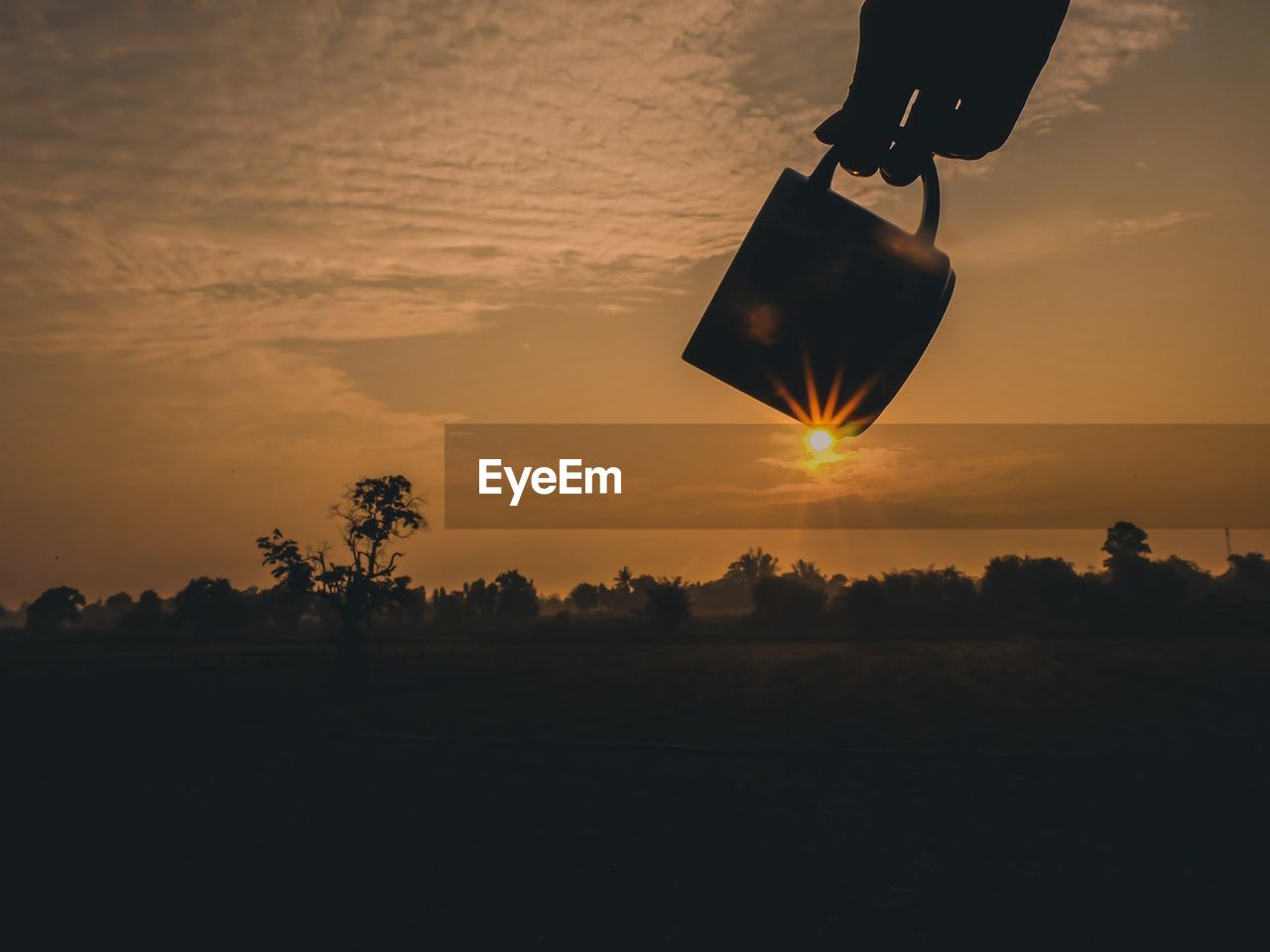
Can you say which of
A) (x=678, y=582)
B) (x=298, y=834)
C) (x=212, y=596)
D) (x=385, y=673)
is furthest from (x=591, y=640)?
(x=298, y=834)

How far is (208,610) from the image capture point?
8406cm

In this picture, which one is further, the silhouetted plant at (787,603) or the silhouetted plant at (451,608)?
the silhouetted plant at (451,608)

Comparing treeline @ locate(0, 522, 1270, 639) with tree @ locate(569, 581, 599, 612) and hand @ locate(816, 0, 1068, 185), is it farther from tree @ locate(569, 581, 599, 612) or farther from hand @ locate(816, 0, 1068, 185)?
tree @ locate(569, 581, 599, 612)

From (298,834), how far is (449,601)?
433ft

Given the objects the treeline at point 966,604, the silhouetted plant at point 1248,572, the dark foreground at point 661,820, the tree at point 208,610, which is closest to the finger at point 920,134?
the dark foreground at point 661,820

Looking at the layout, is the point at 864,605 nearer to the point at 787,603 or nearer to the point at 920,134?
the point at 787,603

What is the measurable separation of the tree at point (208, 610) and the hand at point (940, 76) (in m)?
94.3

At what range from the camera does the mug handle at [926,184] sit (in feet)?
4.11

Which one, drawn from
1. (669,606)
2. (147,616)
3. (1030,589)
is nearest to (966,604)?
(1030,589)

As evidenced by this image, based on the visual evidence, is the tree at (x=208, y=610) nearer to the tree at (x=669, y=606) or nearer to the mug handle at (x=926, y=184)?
the tree at (x=669, y=606)

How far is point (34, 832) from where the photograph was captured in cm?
1134

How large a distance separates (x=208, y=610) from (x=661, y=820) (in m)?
84.9

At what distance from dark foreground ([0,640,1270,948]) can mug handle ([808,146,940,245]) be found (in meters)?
7.90

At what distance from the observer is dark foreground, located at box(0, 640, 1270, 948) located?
8320 mm
